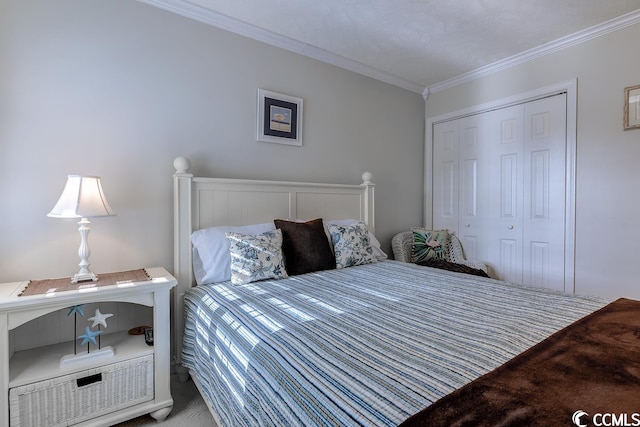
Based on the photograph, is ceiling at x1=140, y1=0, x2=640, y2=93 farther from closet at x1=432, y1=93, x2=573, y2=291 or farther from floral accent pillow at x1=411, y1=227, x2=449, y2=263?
floral accent pillow at x1=411, y1=227, x2=449, y2=263

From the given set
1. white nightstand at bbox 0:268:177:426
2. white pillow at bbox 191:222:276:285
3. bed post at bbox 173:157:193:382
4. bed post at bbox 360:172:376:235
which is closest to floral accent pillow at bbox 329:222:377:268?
bed post at bbox 360:172:376:235

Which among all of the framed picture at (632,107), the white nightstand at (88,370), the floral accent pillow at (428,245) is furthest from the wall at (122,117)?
the framed picture at (632,107)

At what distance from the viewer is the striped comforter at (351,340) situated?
0.82 metres

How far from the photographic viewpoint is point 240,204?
7.69 ft

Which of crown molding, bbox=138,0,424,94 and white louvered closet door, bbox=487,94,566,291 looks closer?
crown molding, bbox=138,0,424,94

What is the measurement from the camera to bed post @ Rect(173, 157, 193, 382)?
203cm

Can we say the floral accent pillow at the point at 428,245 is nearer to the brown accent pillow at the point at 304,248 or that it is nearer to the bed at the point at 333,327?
the bed at the point at 333,327

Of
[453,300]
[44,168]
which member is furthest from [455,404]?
[44,168]

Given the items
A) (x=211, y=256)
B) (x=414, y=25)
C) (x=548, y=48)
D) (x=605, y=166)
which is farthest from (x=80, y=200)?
(x=548, y=48)

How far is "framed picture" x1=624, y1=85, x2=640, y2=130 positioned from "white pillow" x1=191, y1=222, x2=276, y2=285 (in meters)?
3.02

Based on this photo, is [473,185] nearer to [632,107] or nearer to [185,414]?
[632,107]

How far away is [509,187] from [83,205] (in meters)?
3.35

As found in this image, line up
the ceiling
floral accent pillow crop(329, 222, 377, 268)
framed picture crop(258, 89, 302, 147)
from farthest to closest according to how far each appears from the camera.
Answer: framed picture crop(258, 89, 302, 147), floral accent pillow crop(329, 222, 377, 268), the ceiling

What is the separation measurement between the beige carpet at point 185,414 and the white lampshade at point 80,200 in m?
1.11
